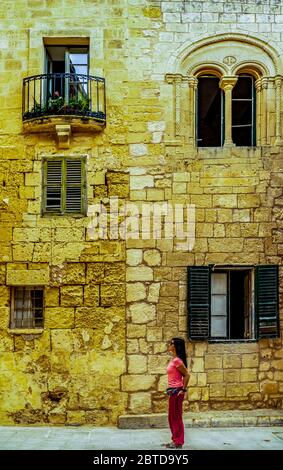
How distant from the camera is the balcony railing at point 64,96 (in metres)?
10.1

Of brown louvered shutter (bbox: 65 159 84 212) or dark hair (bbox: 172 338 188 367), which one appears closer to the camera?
dark hair (bbox: 172 338 188 367)

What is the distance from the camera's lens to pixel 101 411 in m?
9.87

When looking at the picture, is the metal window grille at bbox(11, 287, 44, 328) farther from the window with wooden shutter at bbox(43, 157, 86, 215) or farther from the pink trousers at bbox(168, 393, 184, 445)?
the pink trousers at bbox(168, 393, 184, 445)

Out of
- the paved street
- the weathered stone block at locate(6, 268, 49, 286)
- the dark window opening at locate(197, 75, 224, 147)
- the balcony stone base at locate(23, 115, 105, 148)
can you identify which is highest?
the dark window opening at locate(197, 75, 224, 147)

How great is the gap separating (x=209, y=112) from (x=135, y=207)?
2.43 m

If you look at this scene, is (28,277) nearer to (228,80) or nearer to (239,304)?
(239,304)

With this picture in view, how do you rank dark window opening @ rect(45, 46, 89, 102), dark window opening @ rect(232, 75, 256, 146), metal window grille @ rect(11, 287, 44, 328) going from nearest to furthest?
metal window grille @ rect(11, 287, 44, 328) < dark window opening @ rect(45, 46, 89, 102) < dark window opening @ rect(232, 75, 256, 146)

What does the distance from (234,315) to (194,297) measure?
101 cm

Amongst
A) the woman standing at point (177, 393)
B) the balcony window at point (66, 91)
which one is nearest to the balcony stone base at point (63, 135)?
the balcony window at point (66, 91)

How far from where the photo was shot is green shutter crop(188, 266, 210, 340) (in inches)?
391

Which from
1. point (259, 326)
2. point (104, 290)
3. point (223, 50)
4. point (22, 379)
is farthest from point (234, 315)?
point (223, 50)

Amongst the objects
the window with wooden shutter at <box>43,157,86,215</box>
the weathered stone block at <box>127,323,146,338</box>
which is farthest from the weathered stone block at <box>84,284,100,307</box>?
the window with wooden shutter at <box>43,157,86,215</box>
